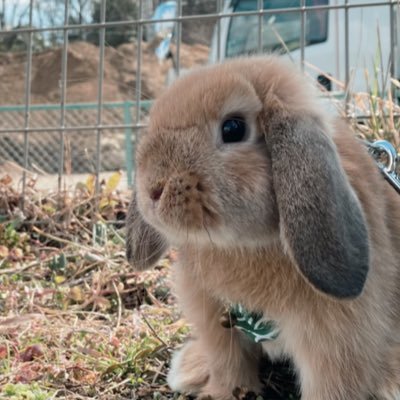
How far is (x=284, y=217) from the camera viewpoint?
1599 mm

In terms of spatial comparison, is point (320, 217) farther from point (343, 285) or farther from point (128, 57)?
point (128, 57)

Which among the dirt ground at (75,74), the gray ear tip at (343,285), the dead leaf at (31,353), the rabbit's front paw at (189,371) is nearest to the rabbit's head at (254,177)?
the gray ear tip at (343,285)

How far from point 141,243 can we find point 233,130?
551mm

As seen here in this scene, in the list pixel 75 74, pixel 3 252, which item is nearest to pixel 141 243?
pixel 3 252

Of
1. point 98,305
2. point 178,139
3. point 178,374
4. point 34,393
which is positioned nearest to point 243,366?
point 178,374

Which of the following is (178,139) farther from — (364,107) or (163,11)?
(163,11)

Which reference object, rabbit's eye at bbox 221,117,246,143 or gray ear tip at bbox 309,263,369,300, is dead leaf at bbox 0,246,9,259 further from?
gray ear tip at bbox 309,263,369,300

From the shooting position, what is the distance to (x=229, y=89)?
1.75m

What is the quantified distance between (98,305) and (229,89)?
162 centimetres

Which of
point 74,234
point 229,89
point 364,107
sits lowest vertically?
point 74,234

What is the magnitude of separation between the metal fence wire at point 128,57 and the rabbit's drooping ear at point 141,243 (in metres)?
0.75

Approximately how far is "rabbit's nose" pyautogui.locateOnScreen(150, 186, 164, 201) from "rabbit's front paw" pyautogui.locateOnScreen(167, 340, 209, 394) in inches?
28.2

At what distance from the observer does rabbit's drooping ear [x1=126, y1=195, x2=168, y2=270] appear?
2.07m

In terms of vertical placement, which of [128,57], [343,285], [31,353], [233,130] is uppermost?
[233,130]
